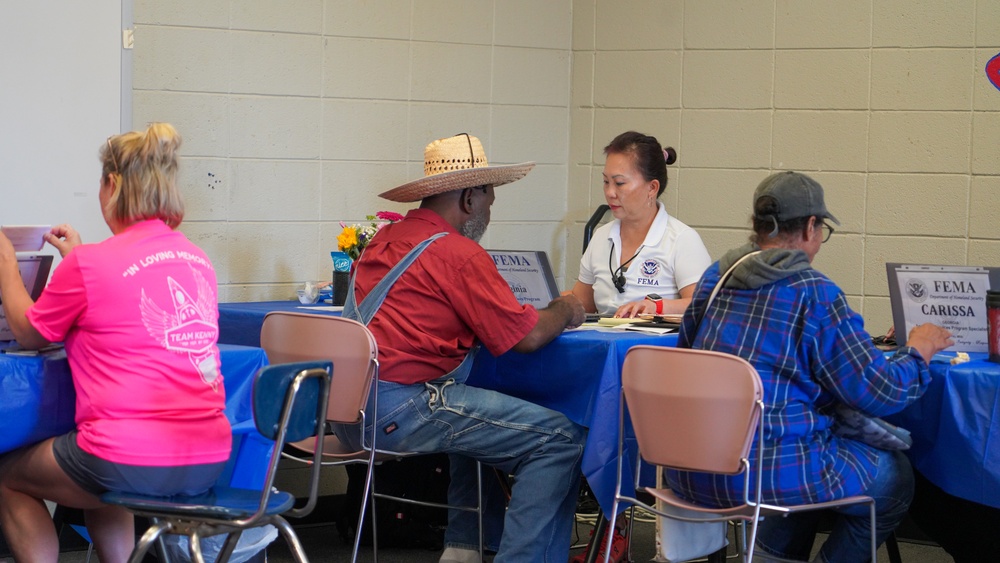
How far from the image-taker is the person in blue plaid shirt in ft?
8.15

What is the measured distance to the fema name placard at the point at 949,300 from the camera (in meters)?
2.81

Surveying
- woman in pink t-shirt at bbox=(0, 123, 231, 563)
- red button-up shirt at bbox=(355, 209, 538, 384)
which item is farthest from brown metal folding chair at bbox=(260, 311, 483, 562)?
woman in pink t-shirt at bbox=(0, 123, 231, 563)

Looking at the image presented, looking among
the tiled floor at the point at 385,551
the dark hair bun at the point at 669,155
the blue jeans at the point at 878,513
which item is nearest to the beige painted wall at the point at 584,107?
the dark hair bun at the point at 669,155

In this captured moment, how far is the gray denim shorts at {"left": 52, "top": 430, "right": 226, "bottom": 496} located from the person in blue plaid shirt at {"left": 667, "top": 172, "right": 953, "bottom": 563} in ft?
3.72

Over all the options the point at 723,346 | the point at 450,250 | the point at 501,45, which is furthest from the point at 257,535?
the point at 501,45

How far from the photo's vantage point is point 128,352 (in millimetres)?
2188

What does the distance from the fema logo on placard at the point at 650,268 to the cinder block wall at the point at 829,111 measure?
27.3 inches

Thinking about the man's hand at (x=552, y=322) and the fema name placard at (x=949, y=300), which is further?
the man's hand at (x=552, y=322)

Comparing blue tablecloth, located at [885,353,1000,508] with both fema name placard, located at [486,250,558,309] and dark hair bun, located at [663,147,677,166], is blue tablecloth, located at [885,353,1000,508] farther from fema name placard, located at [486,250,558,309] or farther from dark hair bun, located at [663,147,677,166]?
dark hair bun, located at [663,147,677,166]

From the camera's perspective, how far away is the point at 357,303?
121 inches

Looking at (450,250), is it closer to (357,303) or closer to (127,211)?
(357,303)

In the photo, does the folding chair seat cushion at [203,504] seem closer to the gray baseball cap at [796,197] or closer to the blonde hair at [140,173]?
the blonde hair at [140,173]

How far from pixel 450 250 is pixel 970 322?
4.49 ft

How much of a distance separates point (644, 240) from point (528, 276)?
61 centimetres
